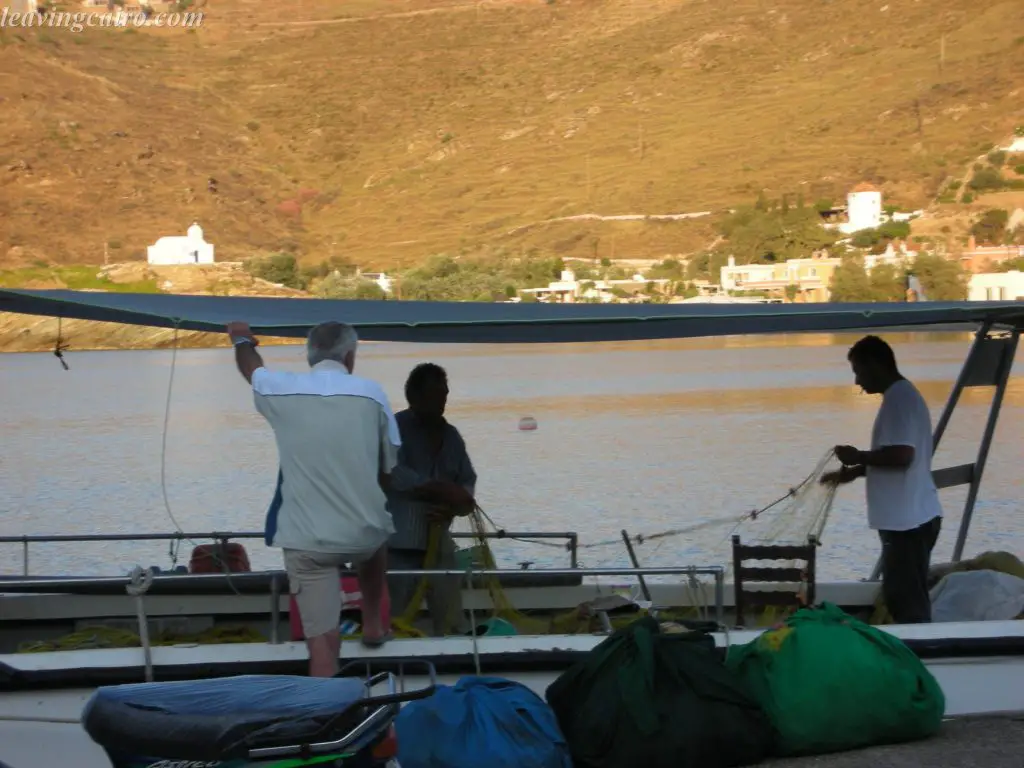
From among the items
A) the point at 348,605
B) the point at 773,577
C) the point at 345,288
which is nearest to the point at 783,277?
the point at 345,288

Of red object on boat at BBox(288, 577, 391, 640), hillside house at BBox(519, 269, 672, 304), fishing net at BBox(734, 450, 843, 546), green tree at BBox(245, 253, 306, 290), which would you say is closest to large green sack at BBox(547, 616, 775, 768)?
red object on boat at BBox(288, 577, 391, 640)

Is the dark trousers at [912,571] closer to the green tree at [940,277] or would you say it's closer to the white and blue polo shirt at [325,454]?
the white and blue polo shirt at [325,454]

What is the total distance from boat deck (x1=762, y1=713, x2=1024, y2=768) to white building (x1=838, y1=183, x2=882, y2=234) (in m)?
109

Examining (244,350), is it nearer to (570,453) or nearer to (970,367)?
(970,367)

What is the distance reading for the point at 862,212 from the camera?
11362 cm

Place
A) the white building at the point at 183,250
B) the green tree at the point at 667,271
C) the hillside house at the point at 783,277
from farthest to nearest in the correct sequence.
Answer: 1. the white building at the point at 183,250
2. the green tree at the point at 667,271
3. the hillside house at the point at 783,277

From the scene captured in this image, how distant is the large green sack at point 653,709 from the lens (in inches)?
202

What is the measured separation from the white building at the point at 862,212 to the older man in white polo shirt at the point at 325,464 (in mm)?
109541

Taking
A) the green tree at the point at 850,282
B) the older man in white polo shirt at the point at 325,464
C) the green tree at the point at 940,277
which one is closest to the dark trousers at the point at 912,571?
the older man in white polo shirt at the point at 325,464

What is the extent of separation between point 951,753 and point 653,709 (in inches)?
40.8

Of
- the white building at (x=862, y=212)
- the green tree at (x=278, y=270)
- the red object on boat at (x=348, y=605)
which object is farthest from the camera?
the green tree at (x=278, y=270)

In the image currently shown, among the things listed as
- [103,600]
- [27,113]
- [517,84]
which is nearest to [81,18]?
[27,113]

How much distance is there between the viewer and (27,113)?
464 feet

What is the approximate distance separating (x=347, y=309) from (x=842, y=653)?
92.9 inches
